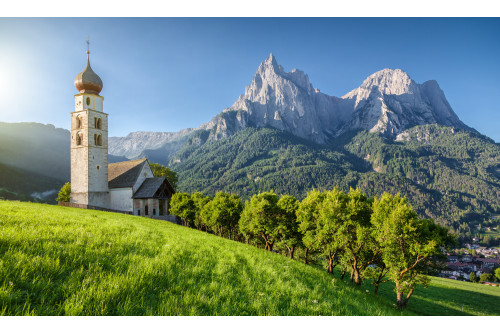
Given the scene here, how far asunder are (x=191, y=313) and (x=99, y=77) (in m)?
57.3

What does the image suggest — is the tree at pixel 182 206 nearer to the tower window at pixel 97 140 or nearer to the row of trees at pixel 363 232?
the tower window at pixel 97 140

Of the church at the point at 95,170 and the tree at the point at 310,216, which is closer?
the tree at the point at 310,216

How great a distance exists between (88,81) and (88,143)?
12463 millimetres

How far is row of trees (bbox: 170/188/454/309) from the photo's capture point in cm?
2088

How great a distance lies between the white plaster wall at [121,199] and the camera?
1980 inches

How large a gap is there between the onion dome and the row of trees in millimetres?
39988

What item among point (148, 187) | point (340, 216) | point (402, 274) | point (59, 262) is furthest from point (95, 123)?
point (402, 274)

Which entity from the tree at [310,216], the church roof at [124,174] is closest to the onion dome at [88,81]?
the church roof at [124,174]

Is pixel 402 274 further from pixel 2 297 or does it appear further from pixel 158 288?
pixel 2 297

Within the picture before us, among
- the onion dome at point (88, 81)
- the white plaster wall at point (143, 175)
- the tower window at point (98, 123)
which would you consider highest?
the onion dome at point (88, 81)

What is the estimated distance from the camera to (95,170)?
157ft

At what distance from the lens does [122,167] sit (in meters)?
56.7

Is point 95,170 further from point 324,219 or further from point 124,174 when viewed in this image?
point 324,219

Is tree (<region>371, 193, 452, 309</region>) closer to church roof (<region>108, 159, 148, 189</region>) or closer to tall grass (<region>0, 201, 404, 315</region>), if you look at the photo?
tall grass (<region>0, 201, 404, 315</region>)
